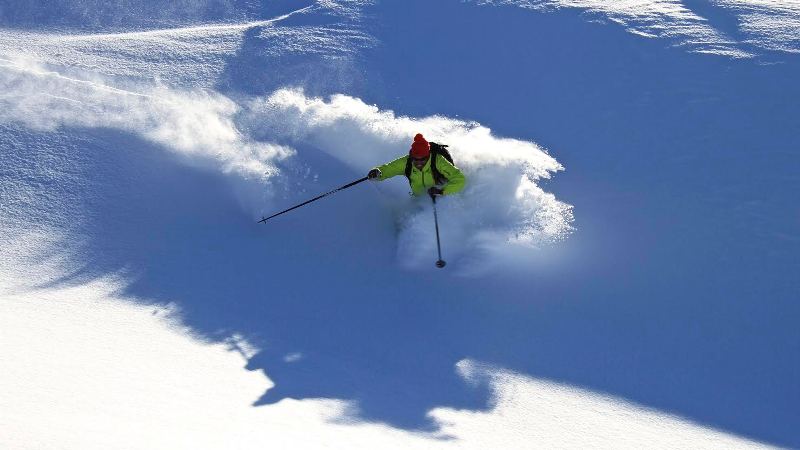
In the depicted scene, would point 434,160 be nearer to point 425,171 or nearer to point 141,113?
point 425,171

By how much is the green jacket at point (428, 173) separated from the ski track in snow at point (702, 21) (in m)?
4.53

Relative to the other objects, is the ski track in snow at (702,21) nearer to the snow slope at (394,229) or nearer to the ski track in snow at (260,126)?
the snow slope at (394,229)

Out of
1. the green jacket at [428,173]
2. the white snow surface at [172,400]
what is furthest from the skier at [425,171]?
the white snow surface at [172,400]

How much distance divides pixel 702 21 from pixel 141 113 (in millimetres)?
7993

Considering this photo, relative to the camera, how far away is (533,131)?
10.6m

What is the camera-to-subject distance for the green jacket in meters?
8.89

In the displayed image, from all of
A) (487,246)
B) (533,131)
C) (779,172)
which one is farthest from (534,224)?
(779,172)

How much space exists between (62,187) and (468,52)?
229 inches

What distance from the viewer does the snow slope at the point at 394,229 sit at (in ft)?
22.9

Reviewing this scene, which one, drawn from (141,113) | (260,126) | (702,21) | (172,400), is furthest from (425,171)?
(702,21)

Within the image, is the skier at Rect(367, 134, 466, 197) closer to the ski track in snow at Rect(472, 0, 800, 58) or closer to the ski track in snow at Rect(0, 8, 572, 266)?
the ski track in snow at Rect(0, 8, 572, 266)

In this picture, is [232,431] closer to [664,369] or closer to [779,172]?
[664,369]

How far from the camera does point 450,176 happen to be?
8992 mm

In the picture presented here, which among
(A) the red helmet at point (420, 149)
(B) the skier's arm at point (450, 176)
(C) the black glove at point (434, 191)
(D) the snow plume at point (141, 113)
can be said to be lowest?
(C) the black glove at point (434, 191)
